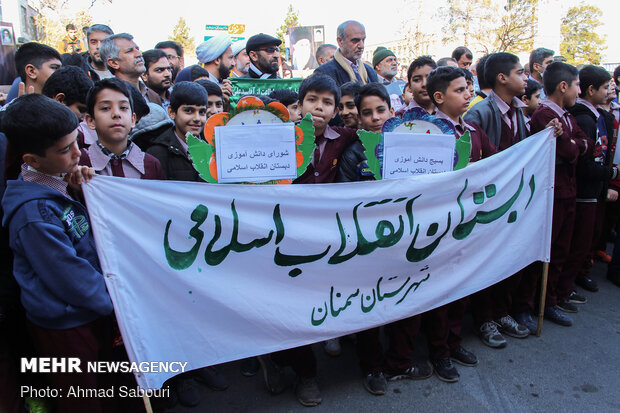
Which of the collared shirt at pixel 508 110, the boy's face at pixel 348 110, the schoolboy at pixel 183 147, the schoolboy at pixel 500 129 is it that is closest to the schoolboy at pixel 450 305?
the schoolboy at pixel 500 129

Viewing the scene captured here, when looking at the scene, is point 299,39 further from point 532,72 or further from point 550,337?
point 550,337

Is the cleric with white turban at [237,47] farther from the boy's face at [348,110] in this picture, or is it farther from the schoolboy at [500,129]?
the schoolboy at [500,129]

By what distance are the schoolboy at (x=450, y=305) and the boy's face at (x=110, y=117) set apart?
198 centimetres

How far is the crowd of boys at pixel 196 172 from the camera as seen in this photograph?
1.94 m

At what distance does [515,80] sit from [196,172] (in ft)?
8.55

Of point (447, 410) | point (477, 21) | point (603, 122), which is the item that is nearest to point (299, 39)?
point (603, 122)

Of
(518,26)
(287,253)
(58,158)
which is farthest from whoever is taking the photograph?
(518,26)

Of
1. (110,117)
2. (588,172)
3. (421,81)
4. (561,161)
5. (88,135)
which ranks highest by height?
(421,81)

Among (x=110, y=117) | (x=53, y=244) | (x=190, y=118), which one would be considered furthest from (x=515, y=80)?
(x=53, y=244)

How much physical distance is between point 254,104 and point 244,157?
0.29m

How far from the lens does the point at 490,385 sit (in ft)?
9.16

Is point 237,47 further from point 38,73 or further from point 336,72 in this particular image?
point 38,73

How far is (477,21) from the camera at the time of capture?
27094mm

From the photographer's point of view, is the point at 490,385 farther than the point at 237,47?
No
